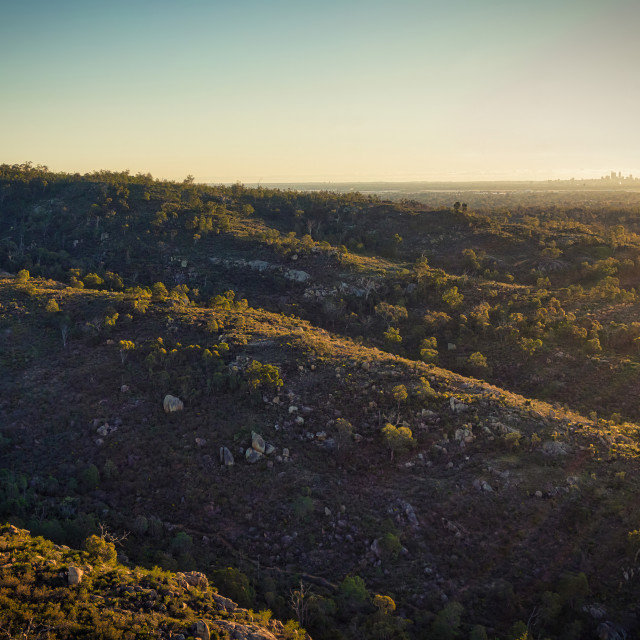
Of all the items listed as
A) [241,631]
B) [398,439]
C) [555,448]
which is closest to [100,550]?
[241,631]

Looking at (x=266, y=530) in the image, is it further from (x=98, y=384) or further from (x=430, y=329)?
(x=430, y=329)

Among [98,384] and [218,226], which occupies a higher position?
[218,226]

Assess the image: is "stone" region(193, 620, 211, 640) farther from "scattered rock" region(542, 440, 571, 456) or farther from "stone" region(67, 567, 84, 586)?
"scattered rock" region(542, 440, 571, 456)

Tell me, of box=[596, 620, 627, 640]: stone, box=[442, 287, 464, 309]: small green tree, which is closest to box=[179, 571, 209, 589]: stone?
Result: box=[596, 620, 627, 640]: stone

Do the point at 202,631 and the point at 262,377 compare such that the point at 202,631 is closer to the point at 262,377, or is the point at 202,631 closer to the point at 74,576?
the point at 74,576

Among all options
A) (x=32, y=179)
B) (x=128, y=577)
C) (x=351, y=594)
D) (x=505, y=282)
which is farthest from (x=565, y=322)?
(x=32, y=179)

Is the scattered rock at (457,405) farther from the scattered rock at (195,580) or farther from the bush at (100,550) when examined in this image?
the bush at (100,550)

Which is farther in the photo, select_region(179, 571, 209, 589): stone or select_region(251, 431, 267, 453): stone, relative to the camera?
select_region(251, 431, 267, 453): stone
